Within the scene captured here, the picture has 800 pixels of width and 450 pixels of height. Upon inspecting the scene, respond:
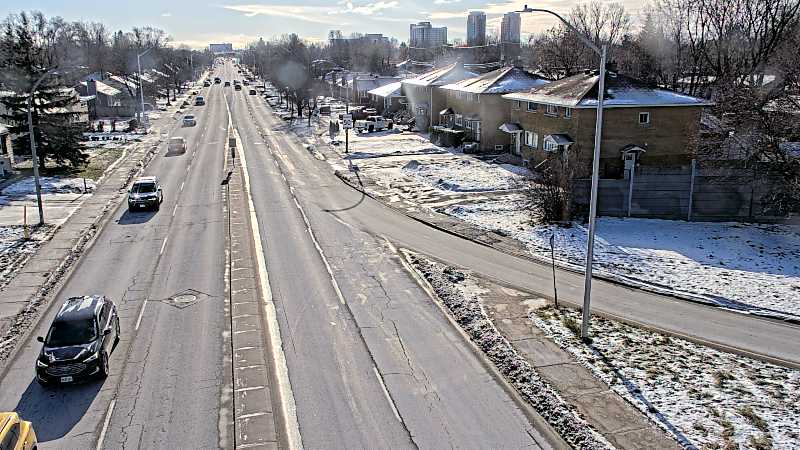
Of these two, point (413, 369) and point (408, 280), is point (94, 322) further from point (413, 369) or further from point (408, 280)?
point (408, 280)

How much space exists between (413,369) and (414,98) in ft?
189

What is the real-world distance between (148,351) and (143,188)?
1872 cm

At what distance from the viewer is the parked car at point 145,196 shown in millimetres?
32312

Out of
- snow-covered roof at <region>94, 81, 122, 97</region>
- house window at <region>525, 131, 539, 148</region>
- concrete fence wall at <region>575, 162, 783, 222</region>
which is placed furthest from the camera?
snow-covered roof at <region>94, 81, 122, 97</region>

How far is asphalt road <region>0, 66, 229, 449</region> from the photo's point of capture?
A: 12.9 m

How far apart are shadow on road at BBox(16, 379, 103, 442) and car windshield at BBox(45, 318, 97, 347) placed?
1.01 meters

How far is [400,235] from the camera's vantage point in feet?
91.9

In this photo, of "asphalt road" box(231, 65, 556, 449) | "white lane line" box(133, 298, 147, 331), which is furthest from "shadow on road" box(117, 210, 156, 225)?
"white lane line" box(133, 298, 147, 331)

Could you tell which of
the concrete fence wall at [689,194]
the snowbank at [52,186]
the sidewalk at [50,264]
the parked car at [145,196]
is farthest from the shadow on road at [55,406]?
the snowbank at [52,186]

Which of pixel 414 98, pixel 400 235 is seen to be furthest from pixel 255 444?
pixel 414 98

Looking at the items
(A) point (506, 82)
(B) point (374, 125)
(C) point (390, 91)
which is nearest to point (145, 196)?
(A) point (506, 82)

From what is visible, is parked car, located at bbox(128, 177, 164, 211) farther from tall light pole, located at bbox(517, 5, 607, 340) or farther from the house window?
the house window

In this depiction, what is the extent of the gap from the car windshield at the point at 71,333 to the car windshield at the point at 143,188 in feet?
62.0

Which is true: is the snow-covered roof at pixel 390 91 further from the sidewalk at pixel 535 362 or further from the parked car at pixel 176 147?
the sidewalk at pixel 535 362
